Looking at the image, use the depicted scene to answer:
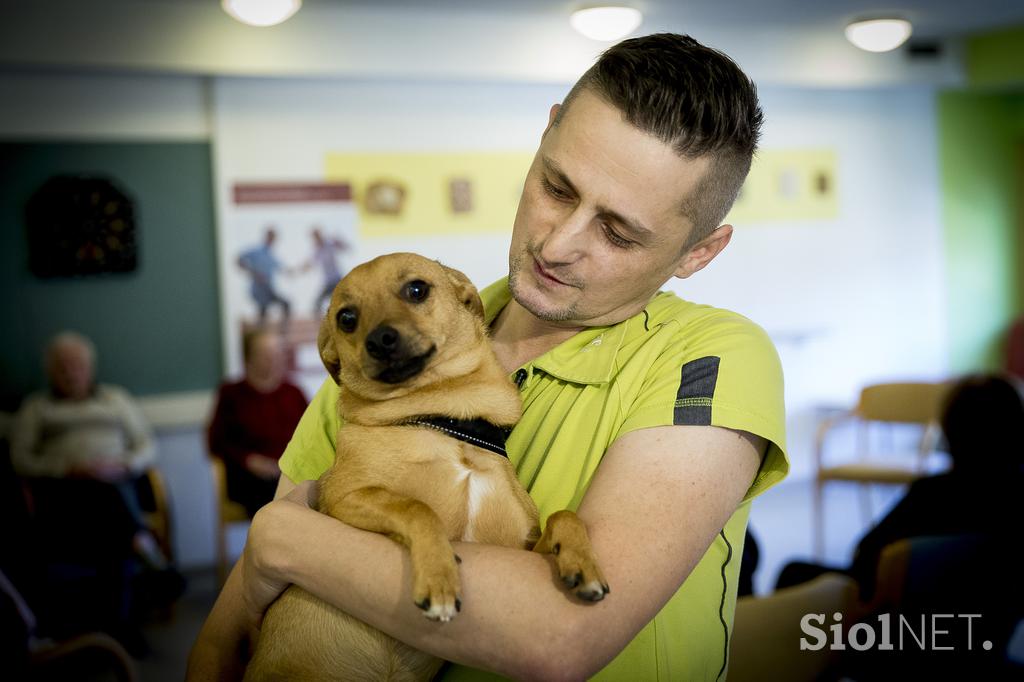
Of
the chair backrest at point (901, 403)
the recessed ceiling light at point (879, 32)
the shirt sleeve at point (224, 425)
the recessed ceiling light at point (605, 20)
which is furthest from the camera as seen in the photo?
the recessed ceiling light at point (879, 32)

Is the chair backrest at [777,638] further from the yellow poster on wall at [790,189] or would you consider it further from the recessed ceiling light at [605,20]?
the yellow poster on wall at [790,189]

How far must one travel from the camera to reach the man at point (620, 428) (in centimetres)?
96

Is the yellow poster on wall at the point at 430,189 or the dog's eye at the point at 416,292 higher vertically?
the yellow poster on wall at the point at 430,189

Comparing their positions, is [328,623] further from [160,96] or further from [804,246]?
[804,246]

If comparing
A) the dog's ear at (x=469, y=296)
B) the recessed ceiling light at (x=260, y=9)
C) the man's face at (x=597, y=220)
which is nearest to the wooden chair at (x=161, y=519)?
the recessed ceiling light at (x=260, y=9)

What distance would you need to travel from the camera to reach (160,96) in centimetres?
490

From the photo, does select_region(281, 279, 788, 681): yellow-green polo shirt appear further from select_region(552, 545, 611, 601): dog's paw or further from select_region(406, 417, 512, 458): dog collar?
select_region(552, 545, 611, 601): dog's paw

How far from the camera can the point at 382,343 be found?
1391mm

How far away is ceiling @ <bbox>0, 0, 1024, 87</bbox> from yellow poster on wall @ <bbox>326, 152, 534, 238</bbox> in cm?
49

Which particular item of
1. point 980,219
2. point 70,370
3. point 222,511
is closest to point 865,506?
point 980,219

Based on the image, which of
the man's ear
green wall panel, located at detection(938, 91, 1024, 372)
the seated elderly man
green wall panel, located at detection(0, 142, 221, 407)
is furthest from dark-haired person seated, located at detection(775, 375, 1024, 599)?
green wall panel, located at detection(938, 91, 1024, 372)

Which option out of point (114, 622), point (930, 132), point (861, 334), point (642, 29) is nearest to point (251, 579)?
point (114, 622)

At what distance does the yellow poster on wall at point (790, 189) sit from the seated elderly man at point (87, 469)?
4.13m

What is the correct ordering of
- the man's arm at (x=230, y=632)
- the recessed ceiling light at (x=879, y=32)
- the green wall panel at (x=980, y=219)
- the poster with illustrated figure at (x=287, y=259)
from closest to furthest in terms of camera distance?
the man's arm at (x=230, y=632) → the poster with illustrated figure at (x=287, y=259) → the recessed ceiling light at (x=879, y=32) → the green wall panel at (x=980, y=219)
